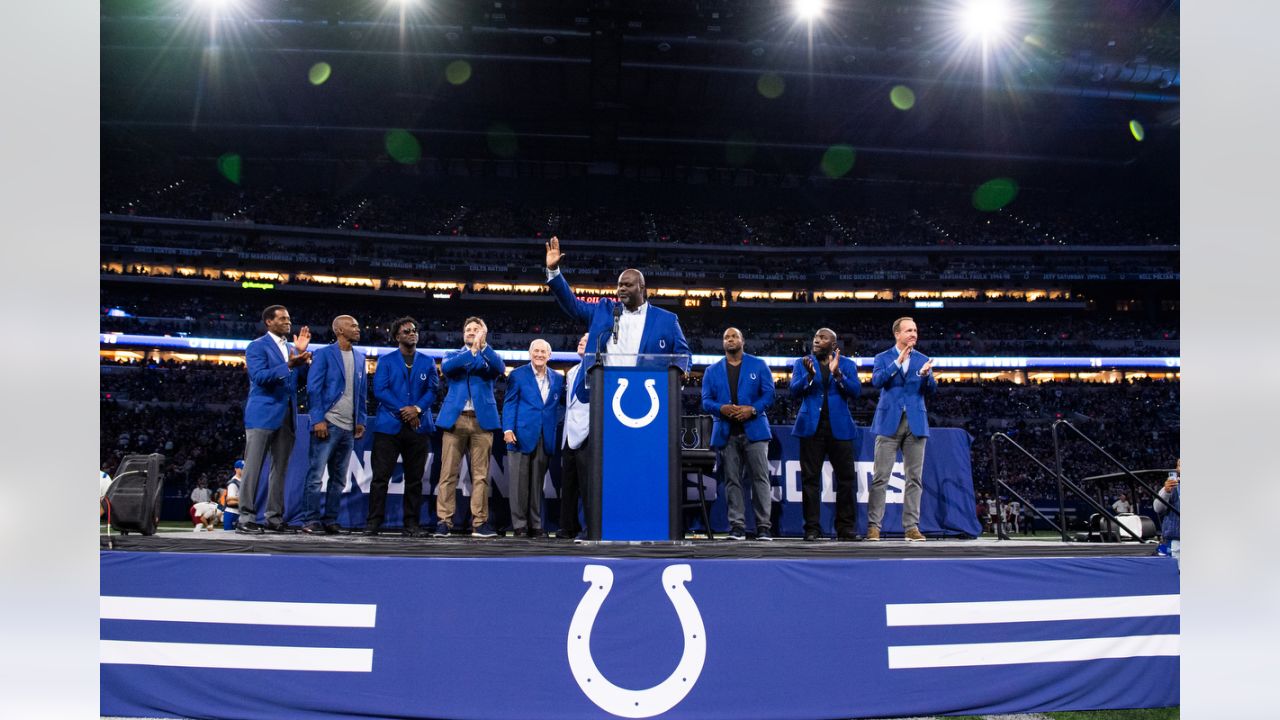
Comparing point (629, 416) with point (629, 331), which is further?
point (629, 331)

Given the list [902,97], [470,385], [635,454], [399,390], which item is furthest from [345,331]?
[902,97]

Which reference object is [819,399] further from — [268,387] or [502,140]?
[502,140]

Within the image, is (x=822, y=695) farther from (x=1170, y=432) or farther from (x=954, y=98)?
(x=1170, y=432)

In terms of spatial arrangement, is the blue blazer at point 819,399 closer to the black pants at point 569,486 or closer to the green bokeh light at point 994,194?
the black pants at point 569,486

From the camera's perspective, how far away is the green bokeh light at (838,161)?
32.6 meters

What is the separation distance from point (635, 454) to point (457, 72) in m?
23.4

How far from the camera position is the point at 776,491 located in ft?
26.7

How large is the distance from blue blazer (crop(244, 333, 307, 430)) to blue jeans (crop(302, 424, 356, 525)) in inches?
13.5

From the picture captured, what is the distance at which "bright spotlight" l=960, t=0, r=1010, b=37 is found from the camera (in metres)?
20.0

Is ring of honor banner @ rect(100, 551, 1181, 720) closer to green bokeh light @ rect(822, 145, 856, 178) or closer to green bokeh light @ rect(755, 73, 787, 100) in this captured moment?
green bokeh light @ rect(755, 73, 787, 100)

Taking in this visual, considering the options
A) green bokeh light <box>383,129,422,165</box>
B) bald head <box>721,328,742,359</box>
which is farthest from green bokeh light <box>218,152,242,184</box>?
bald head <box>721,328,742,359</box>

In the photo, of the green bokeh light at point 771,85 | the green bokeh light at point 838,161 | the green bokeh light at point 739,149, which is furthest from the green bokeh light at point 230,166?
the green bokeh light at point 838,161

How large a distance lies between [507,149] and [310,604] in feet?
99.5

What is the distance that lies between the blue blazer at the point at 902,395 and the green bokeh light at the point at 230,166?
1273 inches
